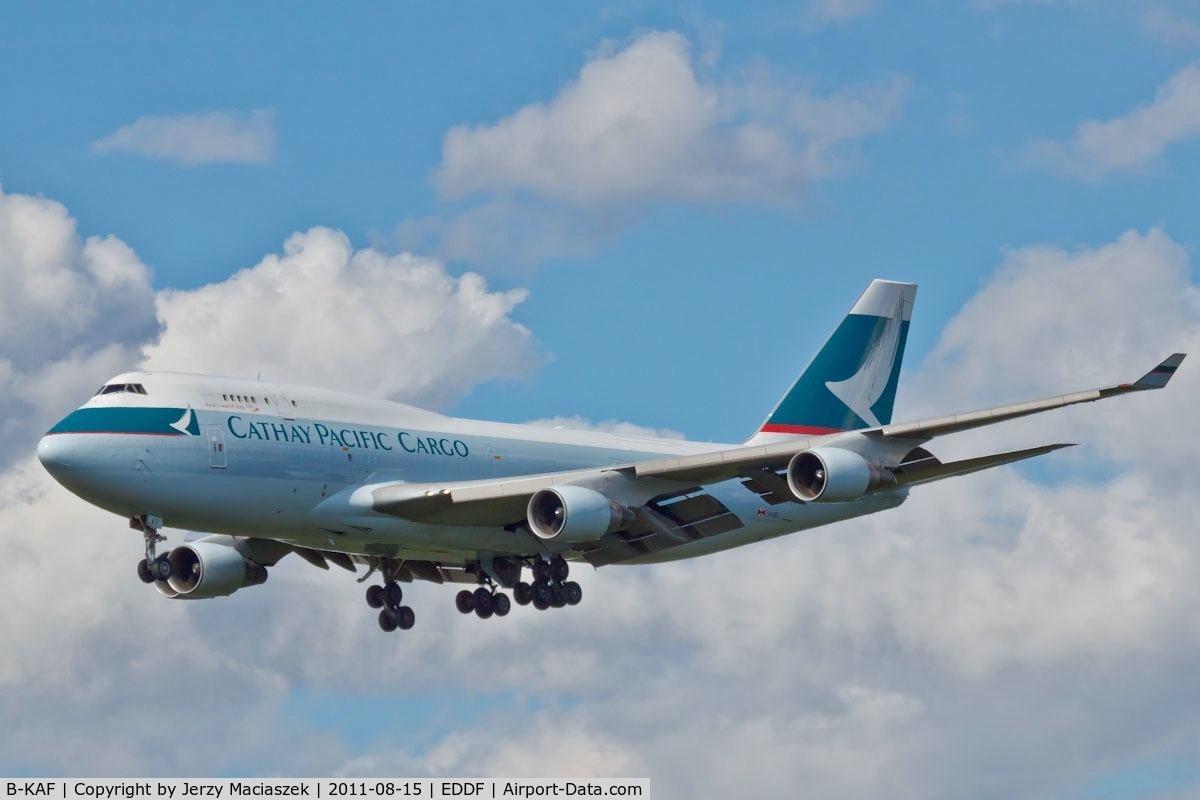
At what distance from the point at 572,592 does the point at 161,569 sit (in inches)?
469

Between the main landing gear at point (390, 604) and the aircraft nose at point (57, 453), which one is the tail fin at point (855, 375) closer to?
the main landing gear at point (390, 604)

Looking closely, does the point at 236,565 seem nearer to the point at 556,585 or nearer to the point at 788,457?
the point at 556,585

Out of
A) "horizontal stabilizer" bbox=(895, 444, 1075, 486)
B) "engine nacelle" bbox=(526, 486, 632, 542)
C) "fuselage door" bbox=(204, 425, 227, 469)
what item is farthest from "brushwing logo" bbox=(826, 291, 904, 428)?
"fuselage door" bbox=(204, 425, 227, 469)

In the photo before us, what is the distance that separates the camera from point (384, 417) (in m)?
50.2

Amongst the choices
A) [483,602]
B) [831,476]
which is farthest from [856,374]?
[483,602]

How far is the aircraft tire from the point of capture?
53531 mm

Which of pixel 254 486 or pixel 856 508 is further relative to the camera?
pixel 856 508

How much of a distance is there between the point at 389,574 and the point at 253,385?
10321 mm

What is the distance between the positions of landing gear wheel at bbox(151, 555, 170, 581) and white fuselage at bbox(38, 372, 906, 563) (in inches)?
51.9


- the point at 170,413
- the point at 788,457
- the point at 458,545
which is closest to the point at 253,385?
the point at 170,413

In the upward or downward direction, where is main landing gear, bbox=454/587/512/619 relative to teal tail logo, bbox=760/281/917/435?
downward

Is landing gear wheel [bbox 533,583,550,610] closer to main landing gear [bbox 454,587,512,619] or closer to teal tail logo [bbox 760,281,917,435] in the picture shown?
main landing gear [bbox 454,587,512,619]

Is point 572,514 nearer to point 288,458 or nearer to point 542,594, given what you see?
point 542,594

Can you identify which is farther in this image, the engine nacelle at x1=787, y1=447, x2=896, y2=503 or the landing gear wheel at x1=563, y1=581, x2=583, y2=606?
the landing gear wheel at x1=563, y1=581, x2=583, y2=606
